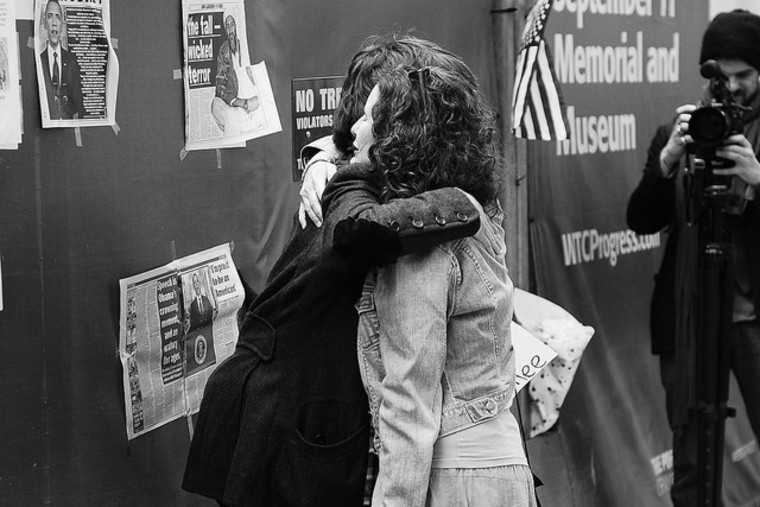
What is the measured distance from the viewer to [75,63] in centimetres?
283

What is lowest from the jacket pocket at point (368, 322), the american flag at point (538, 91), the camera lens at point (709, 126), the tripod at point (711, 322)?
the tripod at point (711, 322)

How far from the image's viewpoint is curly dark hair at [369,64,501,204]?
2.31 metres

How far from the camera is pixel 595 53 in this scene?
4793 mm

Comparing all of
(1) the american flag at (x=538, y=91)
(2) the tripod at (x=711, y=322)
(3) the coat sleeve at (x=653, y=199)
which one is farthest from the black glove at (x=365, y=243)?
(3) the coat sleeve at (x=653, y=199)

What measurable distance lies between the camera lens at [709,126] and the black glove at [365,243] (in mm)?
2197

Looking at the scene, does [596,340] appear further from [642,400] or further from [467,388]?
[467,388]

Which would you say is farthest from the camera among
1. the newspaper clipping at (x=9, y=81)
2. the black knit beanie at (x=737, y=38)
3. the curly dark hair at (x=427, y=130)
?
the black knit beanie at (x=737, y=38)

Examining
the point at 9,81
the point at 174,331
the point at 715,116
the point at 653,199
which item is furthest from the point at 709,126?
the point at 9,81

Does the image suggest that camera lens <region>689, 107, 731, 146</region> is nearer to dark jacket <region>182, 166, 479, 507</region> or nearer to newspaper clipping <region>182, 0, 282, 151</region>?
newspaper clipping <region>182, 0, 282, 151</region>

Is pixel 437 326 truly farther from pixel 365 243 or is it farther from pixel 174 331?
pixel 174 331

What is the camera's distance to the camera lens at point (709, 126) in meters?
4.09

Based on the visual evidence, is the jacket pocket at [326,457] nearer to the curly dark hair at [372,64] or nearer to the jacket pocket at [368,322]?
the jacket pocket at [368,322]

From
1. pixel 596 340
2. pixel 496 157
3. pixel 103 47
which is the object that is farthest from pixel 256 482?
pixel 596 340

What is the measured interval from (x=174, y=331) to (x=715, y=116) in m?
2.03
